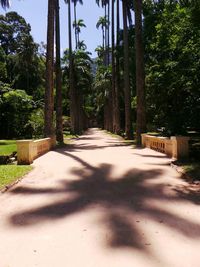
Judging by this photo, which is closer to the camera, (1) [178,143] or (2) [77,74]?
(1) [178,143]

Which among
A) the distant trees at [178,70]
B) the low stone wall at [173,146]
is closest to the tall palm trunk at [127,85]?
the distant trees at [178,70]

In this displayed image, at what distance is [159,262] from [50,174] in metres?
7.88

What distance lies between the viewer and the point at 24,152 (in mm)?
15453

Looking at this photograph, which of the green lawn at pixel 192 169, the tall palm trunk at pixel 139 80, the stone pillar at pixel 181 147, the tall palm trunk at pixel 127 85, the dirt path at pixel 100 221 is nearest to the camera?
the dirt path at pixel 100 221

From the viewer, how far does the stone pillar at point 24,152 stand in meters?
15.4

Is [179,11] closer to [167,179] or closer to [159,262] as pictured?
[167,179]

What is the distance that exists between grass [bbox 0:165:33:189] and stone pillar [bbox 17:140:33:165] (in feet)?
2.52

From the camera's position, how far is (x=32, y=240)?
6543mm

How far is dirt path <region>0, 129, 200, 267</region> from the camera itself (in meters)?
5.77

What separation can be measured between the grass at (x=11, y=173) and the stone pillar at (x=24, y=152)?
2.52ft

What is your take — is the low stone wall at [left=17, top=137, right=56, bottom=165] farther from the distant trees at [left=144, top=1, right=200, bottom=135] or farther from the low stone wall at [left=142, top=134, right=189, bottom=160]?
the distant trees at [left=144, top=1, right=200, bottom=135]

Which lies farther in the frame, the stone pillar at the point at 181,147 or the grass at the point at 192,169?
the stone pillar at the point at 181,147

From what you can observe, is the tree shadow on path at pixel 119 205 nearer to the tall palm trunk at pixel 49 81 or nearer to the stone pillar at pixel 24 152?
the stone pillar at pixel 24 152

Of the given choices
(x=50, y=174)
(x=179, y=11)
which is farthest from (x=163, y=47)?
(x=50, y=174)
